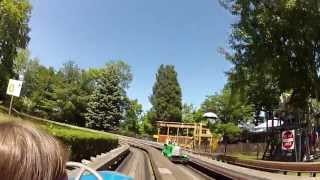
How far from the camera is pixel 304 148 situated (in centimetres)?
3344

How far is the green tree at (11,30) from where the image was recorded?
2431 inches

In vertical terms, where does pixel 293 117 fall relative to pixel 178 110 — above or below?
below

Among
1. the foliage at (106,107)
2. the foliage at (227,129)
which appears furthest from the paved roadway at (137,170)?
the foliage at (106,107)

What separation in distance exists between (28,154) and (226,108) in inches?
3869

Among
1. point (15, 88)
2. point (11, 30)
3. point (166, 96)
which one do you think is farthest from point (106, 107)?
point (15, 88)

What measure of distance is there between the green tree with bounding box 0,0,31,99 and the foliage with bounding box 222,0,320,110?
105 feet

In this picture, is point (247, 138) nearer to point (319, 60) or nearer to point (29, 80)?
point (319, 60)

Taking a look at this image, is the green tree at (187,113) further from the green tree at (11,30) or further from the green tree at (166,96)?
the green tree at (11,30)

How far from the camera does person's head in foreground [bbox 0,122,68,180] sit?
2.00 meters

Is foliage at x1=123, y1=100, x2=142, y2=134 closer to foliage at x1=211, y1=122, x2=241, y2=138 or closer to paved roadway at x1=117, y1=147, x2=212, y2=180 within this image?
foliage at x1=211, y1=122, x2=241, y2=138

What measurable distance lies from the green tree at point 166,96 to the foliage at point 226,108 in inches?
564

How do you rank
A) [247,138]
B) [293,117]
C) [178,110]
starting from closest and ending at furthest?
1. [293,117]
2. [247,138]
3. [178,110]

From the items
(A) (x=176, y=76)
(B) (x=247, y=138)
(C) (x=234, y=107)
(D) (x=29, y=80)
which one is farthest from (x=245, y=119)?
(D) (x=29, y=80)

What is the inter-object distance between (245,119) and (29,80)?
58847 mm
